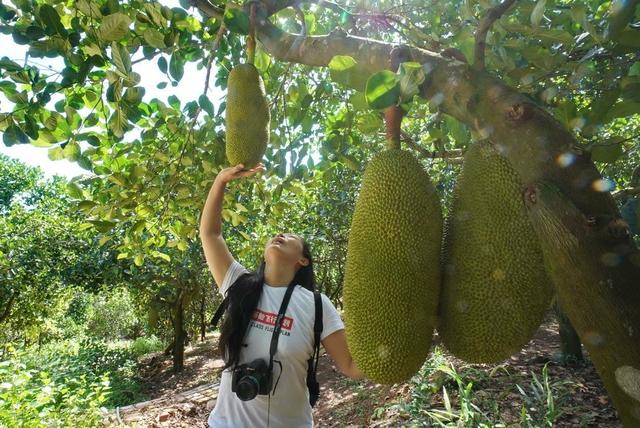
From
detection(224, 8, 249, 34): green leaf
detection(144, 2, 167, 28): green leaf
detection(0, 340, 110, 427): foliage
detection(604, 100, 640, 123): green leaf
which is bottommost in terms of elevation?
detection(0, 340, 110, 427): foliage

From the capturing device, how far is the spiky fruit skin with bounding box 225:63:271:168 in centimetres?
151

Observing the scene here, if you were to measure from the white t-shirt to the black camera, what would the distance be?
7 centimetres

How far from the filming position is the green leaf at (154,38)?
1385 mm

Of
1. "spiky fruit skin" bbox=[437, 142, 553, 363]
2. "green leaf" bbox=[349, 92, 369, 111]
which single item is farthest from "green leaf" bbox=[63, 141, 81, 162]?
"spiky fruit skin" bbox=[437, 142, 553, 363]

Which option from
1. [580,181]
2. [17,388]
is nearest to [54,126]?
[580,181]

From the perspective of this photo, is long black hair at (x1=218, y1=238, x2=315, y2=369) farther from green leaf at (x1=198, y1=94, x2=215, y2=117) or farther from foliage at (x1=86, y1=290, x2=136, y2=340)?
foliage at (x1=86, y1=290, x2=136, y2=340)

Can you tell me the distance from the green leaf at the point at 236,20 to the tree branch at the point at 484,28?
22.4 inches

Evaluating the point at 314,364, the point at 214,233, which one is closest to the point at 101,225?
the point at 214,233

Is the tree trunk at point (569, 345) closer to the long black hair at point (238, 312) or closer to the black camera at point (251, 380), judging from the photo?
the long black hair at point (238, 312)

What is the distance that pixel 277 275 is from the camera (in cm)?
211

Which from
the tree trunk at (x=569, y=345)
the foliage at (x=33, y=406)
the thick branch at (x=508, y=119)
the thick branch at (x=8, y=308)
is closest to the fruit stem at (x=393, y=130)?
the thick branch at (x=508, y=119)

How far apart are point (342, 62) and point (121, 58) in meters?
0.68

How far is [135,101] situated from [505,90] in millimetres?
1160

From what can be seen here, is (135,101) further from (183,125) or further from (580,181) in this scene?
(580,181)
